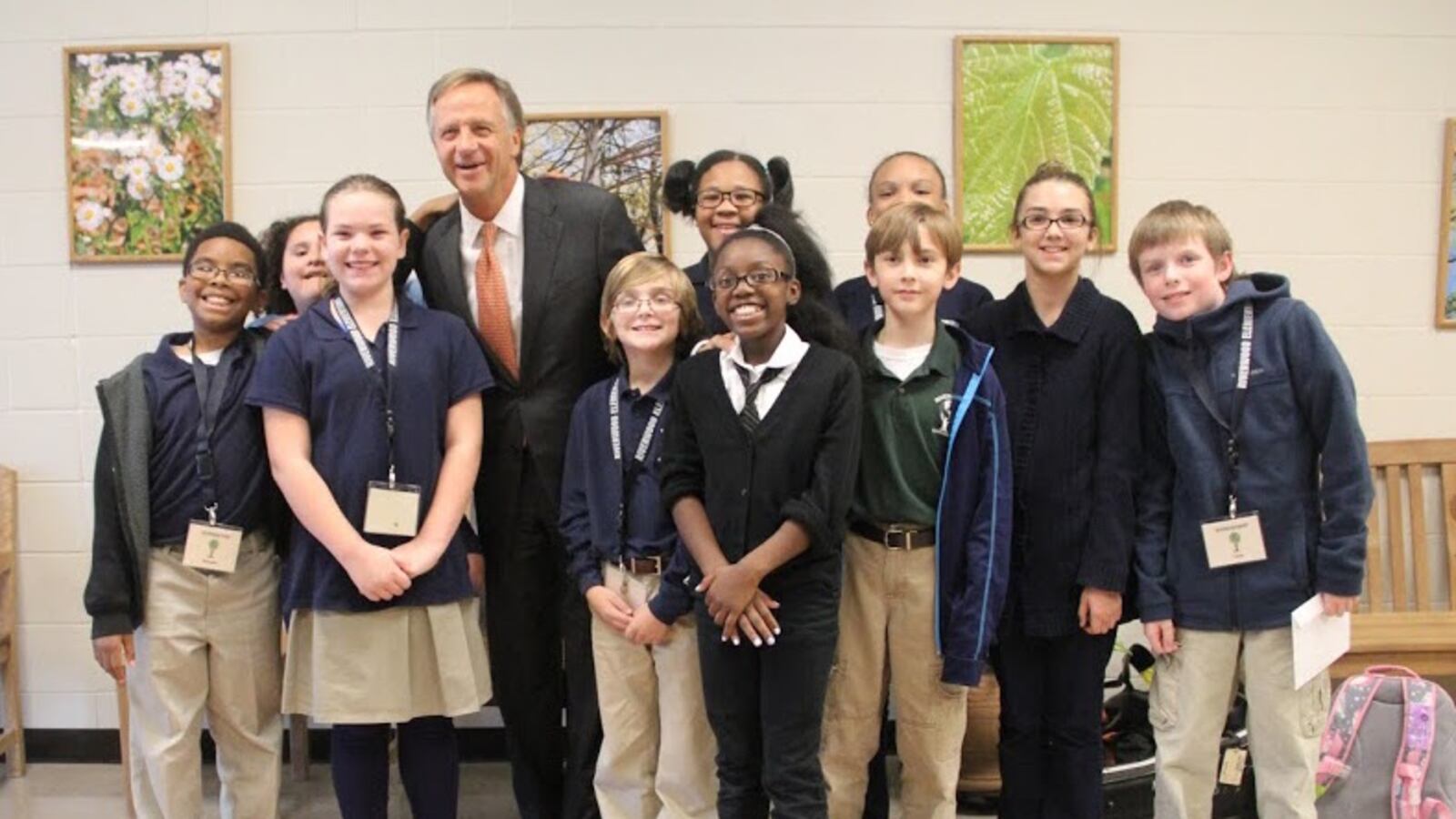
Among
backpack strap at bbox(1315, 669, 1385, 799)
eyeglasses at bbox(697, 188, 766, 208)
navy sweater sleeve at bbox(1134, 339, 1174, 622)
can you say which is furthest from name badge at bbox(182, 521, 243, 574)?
backpack strap at bbox(1315, 669, 1385, 799)

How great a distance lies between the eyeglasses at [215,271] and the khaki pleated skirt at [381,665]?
74 centimetres

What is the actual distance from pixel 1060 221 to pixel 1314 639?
3.02 feet

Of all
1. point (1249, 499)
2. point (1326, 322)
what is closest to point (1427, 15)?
point (1326, 322)

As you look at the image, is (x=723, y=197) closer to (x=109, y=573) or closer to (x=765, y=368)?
(x=765, y=368)

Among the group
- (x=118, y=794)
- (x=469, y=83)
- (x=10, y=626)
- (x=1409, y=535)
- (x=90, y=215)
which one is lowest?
(x=118, y=794)

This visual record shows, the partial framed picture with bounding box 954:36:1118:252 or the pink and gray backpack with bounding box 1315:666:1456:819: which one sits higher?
the partial framed picture with bounding box 954:36:1118:252

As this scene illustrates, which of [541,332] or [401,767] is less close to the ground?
[541,332]

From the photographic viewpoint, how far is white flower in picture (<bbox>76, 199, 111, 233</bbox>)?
307 centimetres

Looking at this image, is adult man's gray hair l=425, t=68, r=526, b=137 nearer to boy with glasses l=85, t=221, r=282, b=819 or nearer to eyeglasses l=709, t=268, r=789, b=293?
boy with glasses l=85, t=221, r=282, b=819

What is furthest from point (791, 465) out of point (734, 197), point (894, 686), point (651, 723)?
point (734, 197)

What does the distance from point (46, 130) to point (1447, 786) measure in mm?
4174

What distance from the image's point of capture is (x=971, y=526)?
193cm

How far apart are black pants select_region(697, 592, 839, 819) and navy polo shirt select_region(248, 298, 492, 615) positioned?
58cm

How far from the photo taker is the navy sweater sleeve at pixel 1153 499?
2033mm
